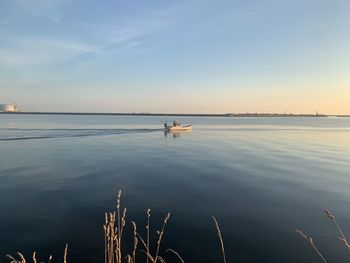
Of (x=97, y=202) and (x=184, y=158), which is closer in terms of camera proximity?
(x=97, y=202)

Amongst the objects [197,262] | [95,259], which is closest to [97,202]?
[95,259]

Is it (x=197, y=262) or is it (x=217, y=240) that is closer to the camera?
(x=197, y=262)

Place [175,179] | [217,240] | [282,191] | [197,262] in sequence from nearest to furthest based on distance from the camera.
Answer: [197,262], [217,240], [282,191], [175,179]

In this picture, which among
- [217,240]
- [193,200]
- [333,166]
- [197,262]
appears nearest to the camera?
[197,262]

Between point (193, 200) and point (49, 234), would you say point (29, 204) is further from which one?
point (193, 200)

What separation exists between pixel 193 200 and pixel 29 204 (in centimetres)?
730

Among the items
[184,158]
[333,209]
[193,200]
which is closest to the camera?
[333,209]

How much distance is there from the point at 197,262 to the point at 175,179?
11.0 meters

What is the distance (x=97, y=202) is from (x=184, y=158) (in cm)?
1575

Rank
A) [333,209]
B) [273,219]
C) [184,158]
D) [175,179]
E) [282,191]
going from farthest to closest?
[184,158], [175,179], [282,191], [333,209], [273,219]

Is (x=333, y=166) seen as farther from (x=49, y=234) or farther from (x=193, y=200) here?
(x=49, y=234)

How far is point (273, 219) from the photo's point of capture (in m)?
13.1

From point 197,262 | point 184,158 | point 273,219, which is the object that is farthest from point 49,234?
point 184,158

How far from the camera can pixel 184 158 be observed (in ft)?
99.2
